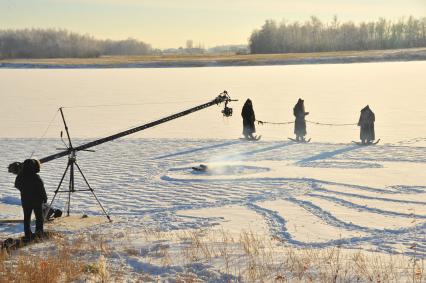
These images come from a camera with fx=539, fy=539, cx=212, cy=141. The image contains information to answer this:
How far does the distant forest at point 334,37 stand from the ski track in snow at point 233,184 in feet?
298

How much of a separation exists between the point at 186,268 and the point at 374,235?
11.0 feet

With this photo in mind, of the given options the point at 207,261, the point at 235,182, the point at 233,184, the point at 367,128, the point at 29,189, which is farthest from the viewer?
the point at 367,128

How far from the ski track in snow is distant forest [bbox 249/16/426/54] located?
298ft

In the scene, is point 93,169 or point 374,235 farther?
point 93,169

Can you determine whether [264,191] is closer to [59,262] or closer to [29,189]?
[29,189]

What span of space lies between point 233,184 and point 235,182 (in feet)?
0.62

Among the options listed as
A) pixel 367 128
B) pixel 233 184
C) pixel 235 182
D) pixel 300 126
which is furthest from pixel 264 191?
pixel 300 126

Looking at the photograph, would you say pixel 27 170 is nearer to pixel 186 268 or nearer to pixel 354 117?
pixel 186 268

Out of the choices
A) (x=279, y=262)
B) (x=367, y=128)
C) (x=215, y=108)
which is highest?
(x=215, y=108)

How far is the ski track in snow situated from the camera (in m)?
9.30

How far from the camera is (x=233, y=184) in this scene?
12.4 meters

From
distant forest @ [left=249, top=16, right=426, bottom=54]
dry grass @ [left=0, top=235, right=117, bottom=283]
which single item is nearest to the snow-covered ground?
dry grass @ [left=0, top=235, right=117, bottom=283]

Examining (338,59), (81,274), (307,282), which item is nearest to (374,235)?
(307,282)

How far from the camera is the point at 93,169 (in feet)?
46.8
